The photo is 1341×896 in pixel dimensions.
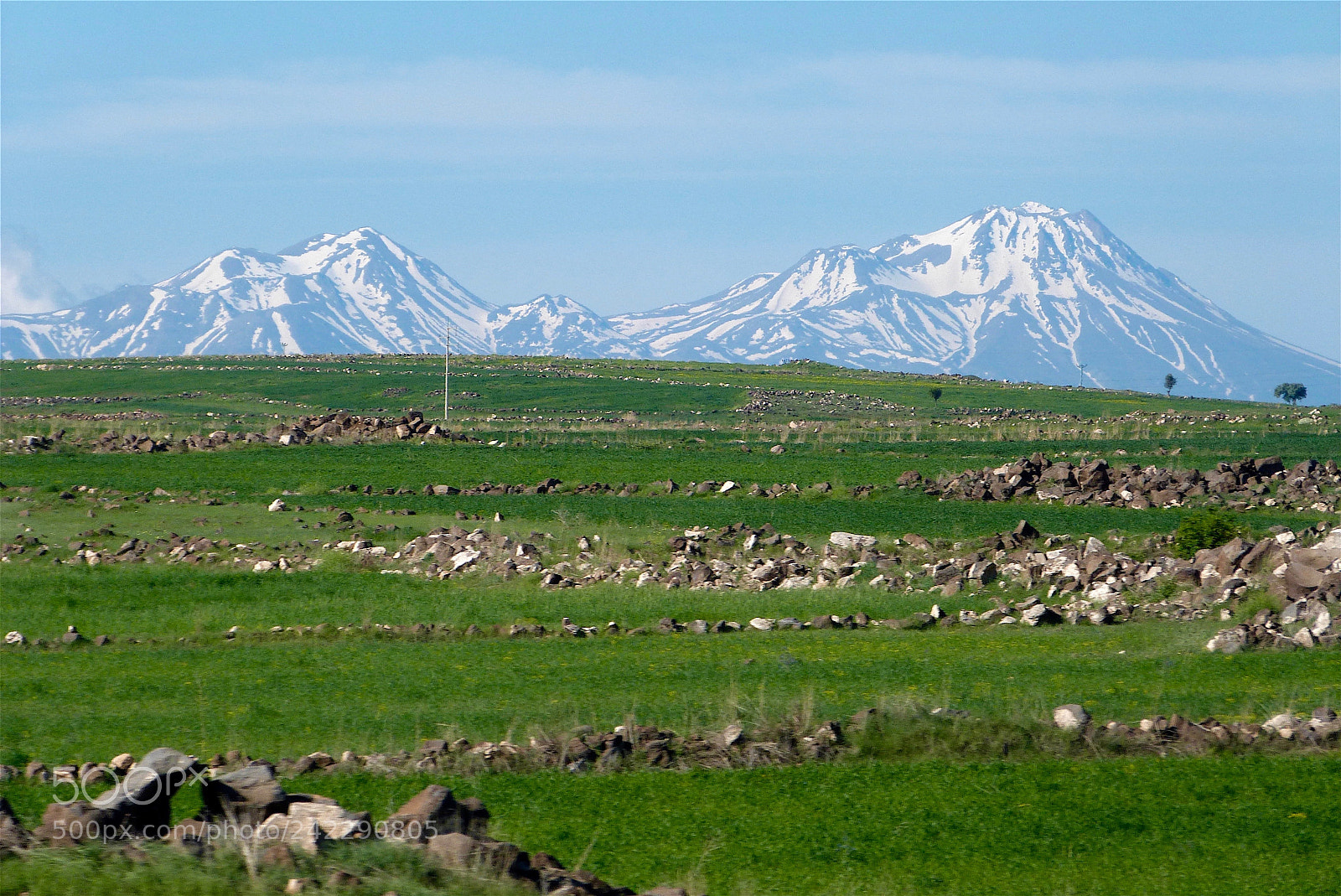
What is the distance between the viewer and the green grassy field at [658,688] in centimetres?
1345

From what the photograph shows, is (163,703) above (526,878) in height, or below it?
below

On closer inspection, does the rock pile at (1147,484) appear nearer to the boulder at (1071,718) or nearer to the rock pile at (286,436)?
the boulder at (1071,718)

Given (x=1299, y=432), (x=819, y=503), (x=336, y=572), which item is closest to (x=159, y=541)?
(x=336, y=572)

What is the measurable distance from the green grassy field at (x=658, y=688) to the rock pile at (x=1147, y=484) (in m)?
1.82

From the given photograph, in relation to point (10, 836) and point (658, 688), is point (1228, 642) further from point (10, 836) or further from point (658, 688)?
point (10, 836)

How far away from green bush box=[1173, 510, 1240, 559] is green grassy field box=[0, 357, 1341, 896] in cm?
166

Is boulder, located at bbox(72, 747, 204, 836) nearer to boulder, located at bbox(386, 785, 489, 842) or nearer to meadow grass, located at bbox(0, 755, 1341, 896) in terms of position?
boulder, located at bbox(386, 785, 489, 842)

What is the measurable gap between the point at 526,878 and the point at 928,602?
19.8m

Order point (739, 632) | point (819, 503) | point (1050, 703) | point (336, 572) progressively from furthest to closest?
point (819, 503) < point (336, 572) < point (739, 632) < point (1050, 703)

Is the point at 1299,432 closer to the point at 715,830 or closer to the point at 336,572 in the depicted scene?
the point at 336,572

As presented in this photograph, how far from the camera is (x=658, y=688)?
20.5m

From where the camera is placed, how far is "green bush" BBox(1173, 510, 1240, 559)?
109 feet

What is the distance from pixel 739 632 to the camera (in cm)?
2650

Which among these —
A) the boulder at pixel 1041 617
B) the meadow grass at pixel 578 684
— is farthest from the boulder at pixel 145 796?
the boulder at pixel 1041 617
